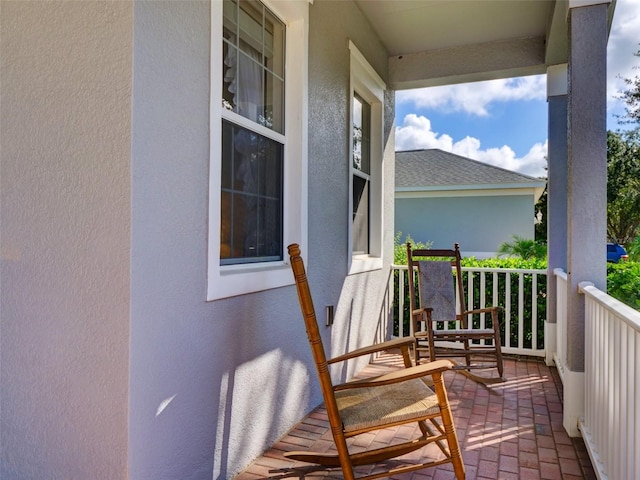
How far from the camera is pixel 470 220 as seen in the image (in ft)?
38.5

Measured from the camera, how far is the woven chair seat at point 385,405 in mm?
1921

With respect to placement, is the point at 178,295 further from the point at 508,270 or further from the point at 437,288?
the point at 508,270

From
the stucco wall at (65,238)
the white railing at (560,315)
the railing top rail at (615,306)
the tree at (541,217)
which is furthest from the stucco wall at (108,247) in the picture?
the tree at (541,217)

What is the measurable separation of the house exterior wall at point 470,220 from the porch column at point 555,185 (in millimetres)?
7284

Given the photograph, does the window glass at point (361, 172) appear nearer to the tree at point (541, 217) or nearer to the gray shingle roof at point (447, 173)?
the gray shingle roof at point (447, 173)

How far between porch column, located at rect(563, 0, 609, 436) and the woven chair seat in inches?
48.0

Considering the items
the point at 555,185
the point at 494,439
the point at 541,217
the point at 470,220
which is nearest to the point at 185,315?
the point at 494,439

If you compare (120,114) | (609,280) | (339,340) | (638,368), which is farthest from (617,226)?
(120,114)

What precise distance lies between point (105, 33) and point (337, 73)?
7.11ft

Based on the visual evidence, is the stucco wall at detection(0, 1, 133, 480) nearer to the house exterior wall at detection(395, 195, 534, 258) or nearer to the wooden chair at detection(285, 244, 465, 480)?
the wooden chair at detection(285, 244, 465, 480)

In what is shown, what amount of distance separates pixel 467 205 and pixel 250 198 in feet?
33.6

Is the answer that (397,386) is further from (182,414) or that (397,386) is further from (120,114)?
(120,114)

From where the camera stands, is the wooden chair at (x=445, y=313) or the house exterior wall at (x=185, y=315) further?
the wooden chair at (x=445, y=313)

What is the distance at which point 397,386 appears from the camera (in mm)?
2324
